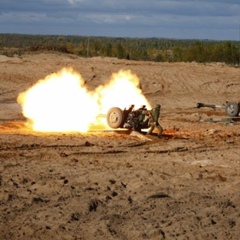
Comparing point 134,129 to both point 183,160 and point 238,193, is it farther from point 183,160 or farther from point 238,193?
point 238,193

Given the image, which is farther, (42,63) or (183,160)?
(42,63)

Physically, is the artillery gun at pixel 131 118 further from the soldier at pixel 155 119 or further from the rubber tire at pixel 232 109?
the rubber tire at pixel 232 109

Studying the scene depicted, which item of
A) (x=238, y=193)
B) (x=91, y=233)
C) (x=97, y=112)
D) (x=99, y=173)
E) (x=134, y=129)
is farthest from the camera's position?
(x=97, y=112)

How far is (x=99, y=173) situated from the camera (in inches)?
648

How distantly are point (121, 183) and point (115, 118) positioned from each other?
6997mm

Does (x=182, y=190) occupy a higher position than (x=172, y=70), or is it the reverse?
(x=172, y=70)

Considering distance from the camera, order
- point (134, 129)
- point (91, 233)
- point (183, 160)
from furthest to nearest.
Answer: point (134, 129) < point (183, 160) < point (91, 233)

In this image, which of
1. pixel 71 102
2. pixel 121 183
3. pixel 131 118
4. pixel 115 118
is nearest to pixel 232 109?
pixel 71 102

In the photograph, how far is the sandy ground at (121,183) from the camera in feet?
41.4

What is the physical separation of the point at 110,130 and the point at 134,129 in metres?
0.87

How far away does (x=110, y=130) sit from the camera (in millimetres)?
A: 22750

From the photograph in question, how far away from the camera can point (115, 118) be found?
22.5 metres

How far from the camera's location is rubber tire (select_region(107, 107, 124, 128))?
22281 mm

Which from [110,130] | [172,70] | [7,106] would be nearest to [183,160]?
[110,130]
